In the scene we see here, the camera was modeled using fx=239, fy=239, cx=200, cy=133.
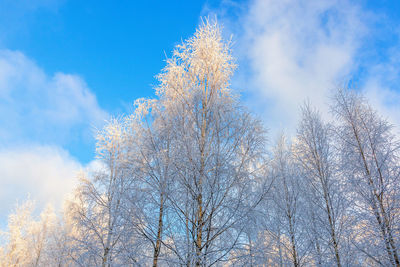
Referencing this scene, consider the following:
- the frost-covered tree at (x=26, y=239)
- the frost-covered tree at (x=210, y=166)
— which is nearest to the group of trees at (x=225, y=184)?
the frost-covered tree at (x=210, y=166)

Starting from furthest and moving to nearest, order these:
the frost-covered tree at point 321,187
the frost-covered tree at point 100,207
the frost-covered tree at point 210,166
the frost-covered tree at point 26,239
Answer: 1. the frost-covered tree at point 26,239
2. the frost-covered tree at point 100,207
3. the frost-covered tree at point 321,187
4. the frost-covered tree at point 210,166

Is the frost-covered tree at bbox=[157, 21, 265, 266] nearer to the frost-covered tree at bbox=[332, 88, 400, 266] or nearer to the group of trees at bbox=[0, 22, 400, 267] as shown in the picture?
the group of trees at bbox=[0, 22, 400, 267]

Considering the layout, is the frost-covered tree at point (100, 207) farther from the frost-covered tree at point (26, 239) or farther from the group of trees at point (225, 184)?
the frost-covered tree at point (26, 239)

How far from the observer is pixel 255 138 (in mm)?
5457

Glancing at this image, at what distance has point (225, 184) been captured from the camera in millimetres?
5039

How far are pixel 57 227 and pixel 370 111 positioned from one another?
59.1 feet

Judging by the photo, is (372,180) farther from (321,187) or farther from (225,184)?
(225,184)

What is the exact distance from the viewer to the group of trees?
4.99m

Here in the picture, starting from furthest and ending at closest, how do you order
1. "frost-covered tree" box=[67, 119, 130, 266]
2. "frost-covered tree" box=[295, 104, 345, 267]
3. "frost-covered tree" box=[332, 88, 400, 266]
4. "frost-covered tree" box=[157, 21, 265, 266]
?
"frost-covered tree" box=[67, 119, 130, 266]
"frost-covered tree" box=[295, 104, 345, 267]
"frost-covered tree" box=[332, 88, 400, 266]
"frost-covered tree" box=[157, 21, 265, 266]

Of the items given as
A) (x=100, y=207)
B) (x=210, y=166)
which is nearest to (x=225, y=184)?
(x=210, y=166)

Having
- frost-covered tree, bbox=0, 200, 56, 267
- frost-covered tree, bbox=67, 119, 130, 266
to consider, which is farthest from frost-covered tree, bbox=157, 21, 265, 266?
frost-covered tree, bbox=0, 200, 56, 267

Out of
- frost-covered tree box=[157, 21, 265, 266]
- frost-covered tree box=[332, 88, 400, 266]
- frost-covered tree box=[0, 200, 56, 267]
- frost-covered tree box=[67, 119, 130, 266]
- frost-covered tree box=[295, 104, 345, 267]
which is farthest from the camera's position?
frost-covered tree box=[0, 200, 56, 267]

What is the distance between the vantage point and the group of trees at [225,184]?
4.99 metres

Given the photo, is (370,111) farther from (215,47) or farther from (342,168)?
(215,47)
